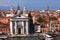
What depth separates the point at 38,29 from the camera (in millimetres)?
32562

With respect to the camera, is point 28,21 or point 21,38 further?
point 28,21

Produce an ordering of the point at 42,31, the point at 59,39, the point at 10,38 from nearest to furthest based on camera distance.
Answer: the point at 59,39, the point at 10,38, the point at 42,31

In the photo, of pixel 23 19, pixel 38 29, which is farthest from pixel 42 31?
pixel 23 19

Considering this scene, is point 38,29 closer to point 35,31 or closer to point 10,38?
point 35,31

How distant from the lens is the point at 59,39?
25.1 m

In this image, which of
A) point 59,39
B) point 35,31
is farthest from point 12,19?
point 59,39

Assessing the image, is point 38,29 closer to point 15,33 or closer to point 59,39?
point 15,33

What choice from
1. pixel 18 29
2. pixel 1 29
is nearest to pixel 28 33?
pixel 18 29

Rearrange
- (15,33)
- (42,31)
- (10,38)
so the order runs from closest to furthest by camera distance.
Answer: (10,38) → (15,33) → (42,31)

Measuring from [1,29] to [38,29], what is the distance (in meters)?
4.22

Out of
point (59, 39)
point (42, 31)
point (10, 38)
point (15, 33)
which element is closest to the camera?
point (59, 39)

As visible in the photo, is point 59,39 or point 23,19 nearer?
point 59,39

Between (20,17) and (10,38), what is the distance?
12.5ft

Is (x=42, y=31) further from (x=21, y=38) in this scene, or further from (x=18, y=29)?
(x=21, y=38)
